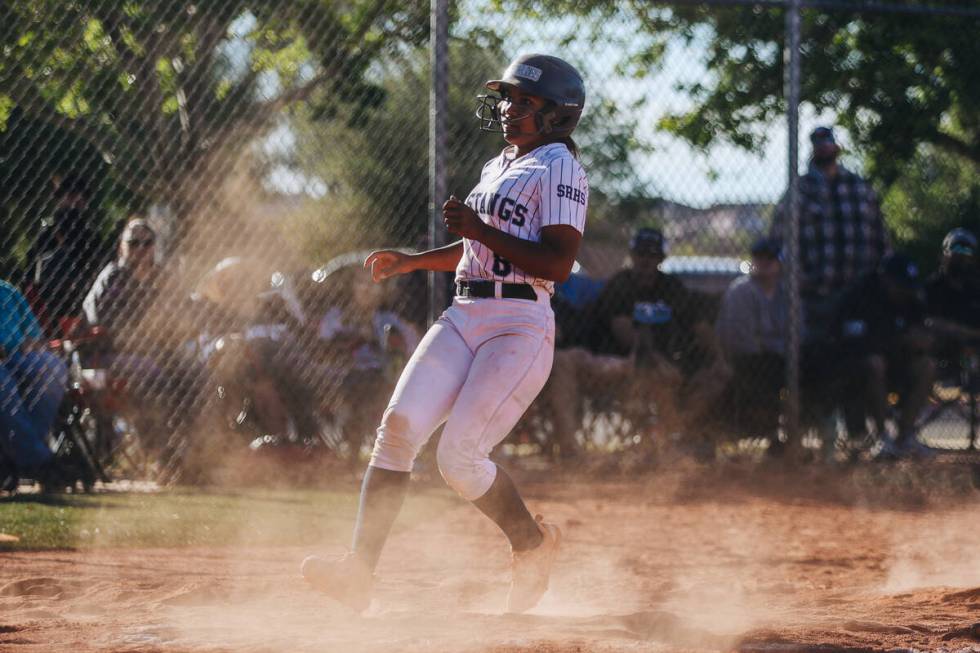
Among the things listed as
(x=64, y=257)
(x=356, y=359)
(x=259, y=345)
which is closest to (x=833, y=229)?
(x=356, y=359)

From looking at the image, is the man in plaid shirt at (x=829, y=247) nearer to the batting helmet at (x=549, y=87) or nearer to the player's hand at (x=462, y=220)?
the batting helmet at (x=549, y=87)

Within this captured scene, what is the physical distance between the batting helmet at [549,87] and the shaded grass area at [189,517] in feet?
8.61

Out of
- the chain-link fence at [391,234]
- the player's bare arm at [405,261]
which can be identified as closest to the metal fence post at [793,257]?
the chain-link fence at [391,234]

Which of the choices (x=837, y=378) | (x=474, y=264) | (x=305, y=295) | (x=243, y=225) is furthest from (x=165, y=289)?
(x=837, y=378)

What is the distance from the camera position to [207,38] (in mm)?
7730

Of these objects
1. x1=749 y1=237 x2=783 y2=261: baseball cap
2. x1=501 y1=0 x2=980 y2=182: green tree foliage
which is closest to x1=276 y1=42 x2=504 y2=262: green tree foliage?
x1=501 y1=0 x2=980 y2=182: green tree foliage

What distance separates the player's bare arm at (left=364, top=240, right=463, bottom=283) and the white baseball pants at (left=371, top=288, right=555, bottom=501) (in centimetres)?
32

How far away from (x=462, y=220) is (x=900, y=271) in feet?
20.1

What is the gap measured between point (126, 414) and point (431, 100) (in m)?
2.73

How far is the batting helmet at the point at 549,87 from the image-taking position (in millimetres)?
4258

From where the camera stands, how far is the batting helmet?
4258mm

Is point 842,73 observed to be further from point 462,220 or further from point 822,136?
point 462,220

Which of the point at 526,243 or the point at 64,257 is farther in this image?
the point at 64,257

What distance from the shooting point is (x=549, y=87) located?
14.0 ft
